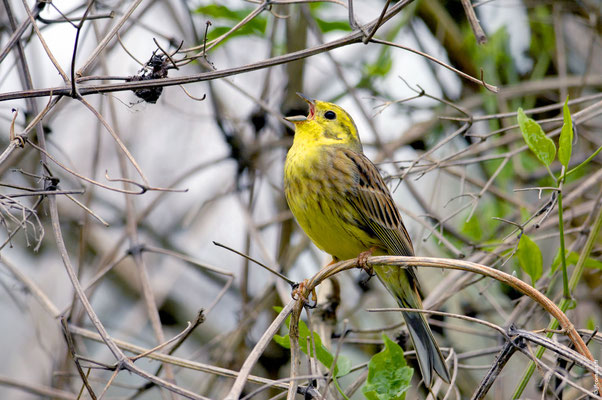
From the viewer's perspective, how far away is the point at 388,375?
6.27 ft

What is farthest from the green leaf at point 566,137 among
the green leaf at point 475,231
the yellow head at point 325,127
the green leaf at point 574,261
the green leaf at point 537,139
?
the green leaf at point 475,231

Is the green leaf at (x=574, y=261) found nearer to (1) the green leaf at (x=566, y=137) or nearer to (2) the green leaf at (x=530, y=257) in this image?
(2) the green leaf at (x=530, y=257)

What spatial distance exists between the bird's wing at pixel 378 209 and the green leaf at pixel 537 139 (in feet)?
3.34

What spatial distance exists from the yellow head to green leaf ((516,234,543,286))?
3.95 ft

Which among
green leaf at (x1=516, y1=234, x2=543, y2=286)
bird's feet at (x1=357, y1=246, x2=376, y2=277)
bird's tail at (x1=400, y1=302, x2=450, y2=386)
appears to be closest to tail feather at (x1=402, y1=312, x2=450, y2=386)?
bird's tail at (x1=400, y1=302, x2=450, y2=386)

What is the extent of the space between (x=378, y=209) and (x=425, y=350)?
2.10ft

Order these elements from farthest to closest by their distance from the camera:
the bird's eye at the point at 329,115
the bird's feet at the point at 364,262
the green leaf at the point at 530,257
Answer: the bird's eye at the point at 329,115
the bird's feet at the point at 364,262
the green leaf at the point at 530,257

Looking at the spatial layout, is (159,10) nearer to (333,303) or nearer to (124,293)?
(124,293)

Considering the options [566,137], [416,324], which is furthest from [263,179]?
[566,137]

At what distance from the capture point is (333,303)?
111 inches

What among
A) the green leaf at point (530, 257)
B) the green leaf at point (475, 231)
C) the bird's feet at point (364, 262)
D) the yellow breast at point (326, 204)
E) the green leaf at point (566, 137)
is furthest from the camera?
the green leaf at point (475, 231)

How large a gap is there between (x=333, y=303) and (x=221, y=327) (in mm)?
1799

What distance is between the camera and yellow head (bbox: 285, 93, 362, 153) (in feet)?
10.3

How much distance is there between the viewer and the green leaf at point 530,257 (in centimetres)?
210
